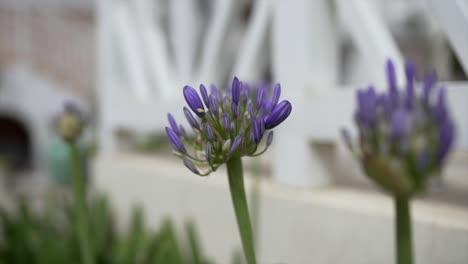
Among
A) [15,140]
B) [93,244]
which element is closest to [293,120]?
[93,244]

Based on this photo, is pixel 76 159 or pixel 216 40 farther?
pixel 216 40

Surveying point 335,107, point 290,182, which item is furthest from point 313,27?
point 290,182

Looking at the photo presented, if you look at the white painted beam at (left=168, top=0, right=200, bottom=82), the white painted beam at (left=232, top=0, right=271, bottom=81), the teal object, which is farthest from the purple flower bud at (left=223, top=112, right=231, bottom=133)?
the teal object

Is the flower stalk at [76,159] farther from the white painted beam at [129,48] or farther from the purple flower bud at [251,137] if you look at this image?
the white painted beam at [129,48]

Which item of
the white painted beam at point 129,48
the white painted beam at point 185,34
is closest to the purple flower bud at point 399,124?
the white painted beam at point 185,34

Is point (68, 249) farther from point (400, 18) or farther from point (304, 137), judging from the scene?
point (400, 18)

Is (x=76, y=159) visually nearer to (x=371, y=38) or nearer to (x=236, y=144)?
(x=236, y=144)

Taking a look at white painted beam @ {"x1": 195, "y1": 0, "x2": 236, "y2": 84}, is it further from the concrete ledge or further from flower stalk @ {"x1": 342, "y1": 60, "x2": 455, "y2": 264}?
flower stalk @ {"x1": 342, "y1": 60, "x2": 455, "y2": 264}

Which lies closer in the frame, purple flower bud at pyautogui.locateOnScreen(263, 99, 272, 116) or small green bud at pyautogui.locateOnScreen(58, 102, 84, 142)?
purple flower bud at pyautogui.locateOnScreen(263, 99, 272, 116)
